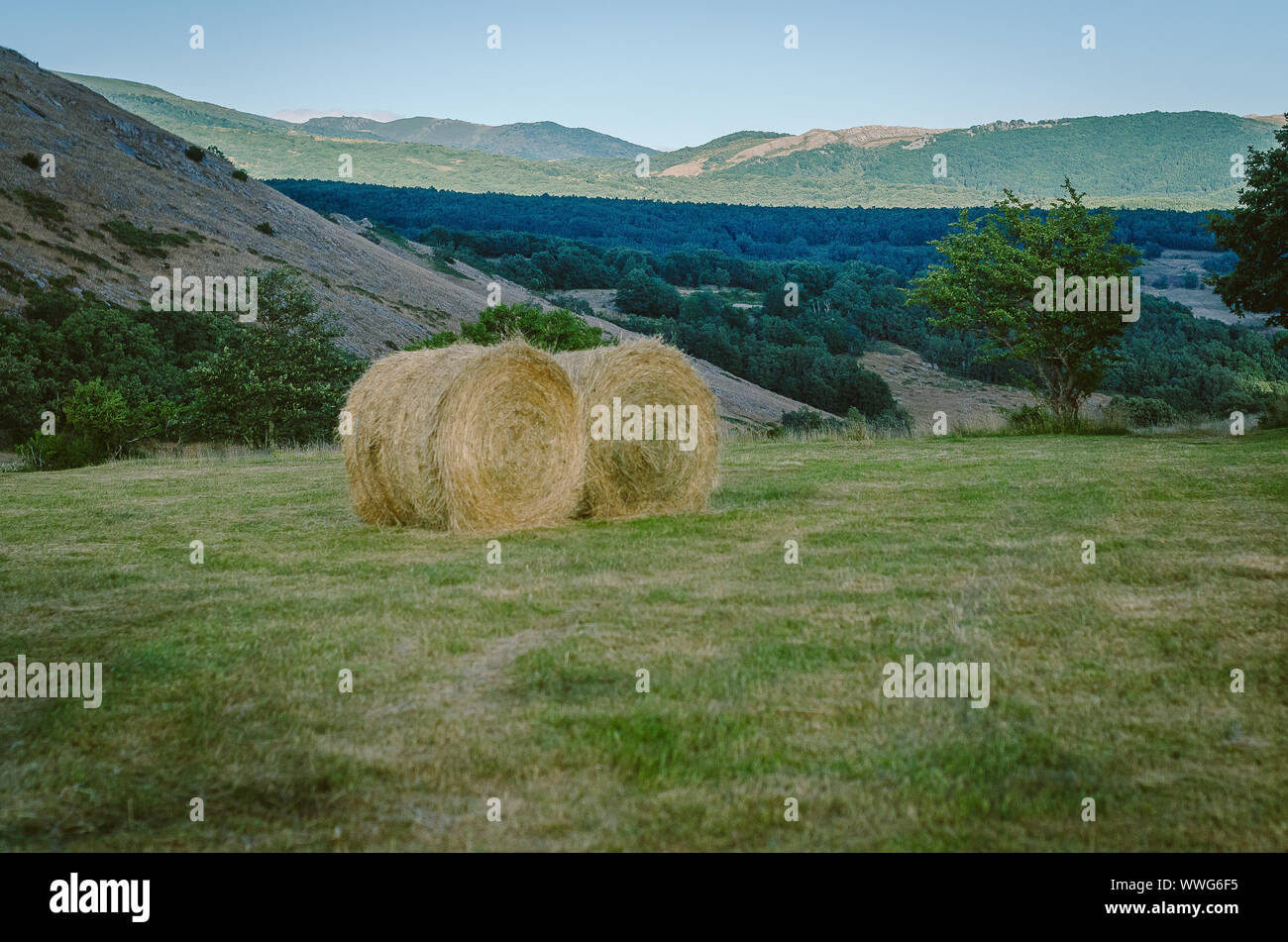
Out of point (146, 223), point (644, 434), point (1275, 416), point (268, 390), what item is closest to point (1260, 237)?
point (1275, 416)

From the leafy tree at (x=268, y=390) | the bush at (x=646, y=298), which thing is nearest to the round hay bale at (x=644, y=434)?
the leafy tree at (x=268, y=390)

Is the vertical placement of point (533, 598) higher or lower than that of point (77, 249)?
lower

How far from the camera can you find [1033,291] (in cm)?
3188

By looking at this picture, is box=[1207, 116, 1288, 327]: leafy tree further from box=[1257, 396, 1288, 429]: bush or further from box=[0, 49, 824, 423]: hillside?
box=[0, 49, 824, 423]: hillside

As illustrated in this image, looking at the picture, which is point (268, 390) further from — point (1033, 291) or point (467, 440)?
point (1033, 291)

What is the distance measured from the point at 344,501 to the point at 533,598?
759cm

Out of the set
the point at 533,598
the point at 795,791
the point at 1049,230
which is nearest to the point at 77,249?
the point at 1049,230

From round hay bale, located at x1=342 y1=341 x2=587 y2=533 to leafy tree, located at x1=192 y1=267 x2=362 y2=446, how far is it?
57.8 feet

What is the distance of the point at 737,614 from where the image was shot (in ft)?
24.5

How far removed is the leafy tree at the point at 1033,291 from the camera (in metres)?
30.9

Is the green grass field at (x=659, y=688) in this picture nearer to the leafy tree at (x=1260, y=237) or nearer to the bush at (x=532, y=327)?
the bush at (x=532, y=327)

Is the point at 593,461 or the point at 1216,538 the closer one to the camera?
the point at 1216,538
